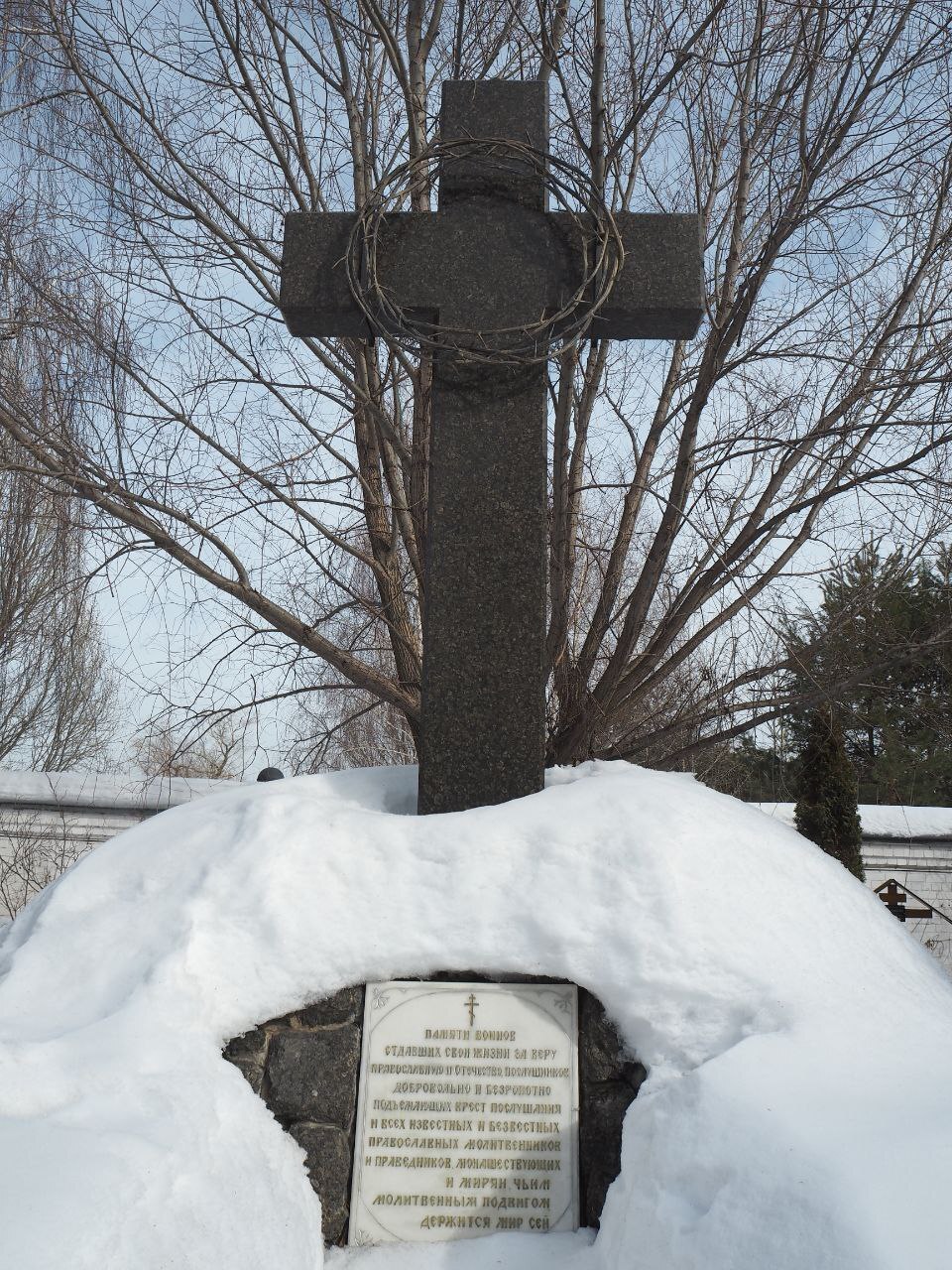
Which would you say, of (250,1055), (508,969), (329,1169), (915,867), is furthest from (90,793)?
Result: (508,969)

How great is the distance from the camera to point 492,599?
3.30 metres

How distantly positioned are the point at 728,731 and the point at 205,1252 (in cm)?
340

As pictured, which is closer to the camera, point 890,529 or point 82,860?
point 82,860

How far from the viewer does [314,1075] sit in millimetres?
2605

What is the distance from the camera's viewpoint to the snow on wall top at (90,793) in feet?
33.1

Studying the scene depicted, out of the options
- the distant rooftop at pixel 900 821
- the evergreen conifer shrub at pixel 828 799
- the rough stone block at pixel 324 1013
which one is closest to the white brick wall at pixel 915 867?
the distant rooftop at pixel 900 821

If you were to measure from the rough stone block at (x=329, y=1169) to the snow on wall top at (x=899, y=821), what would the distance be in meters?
8.62

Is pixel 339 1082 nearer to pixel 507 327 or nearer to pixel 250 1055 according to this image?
pixel 250 1055

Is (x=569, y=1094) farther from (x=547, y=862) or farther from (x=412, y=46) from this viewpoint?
(x=412, y=46)

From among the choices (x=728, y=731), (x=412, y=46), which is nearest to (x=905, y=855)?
(x=728, y=731)

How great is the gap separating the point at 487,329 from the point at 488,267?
0.23 metres

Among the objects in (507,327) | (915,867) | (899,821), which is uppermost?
(507,327)

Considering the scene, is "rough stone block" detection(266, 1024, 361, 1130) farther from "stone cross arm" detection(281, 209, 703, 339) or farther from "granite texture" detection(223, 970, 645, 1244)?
"stone cross arm" detection(281, 209, 703, 339)

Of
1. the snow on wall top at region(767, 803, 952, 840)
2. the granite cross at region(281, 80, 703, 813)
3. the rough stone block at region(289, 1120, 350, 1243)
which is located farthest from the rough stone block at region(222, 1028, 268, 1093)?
the snow on wall top at region(767, 803, 952, 840)
